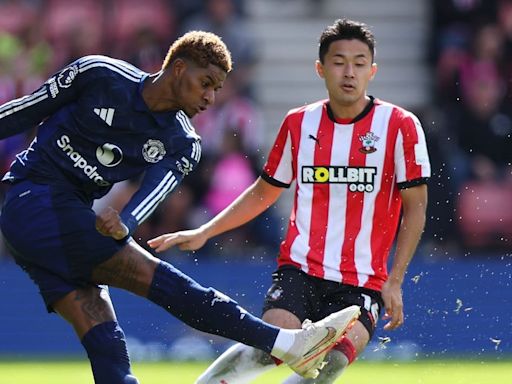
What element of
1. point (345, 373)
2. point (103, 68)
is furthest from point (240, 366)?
point (345, 373)

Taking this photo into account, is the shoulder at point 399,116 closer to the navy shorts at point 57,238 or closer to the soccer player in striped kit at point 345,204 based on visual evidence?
the soccer player in striped kit at point 345,204

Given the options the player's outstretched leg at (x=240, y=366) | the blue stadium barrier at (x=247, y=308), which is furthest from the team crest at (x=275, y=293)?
the blue stadium barrier at (x=247, y=308)

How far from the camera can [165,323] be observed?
35.9ft

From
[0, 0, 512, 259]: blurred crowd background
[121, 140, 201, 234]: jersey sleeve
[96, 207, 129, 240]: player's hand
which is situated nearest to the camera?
[96, 207, 129, 240]: player's hand

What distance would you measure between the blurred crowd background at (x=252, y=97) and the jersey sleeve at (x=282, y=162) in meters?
4.84

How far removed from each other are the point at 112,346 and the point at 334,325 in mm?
1037

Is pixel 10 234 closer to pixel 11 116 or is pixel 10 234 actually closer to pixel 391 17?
pixel 11 116

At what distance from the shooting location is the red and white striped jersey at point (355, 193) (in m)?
6.60

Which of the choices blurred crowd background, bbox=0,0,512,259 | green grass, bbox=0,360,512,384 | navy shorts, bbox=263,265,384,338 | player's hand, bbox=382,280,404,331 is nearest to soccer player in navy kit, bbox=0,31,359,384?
player's hand, bbox=382,280,404,331

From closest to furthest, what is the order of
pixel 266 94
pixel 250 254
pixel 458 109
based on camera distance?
pixel 250 254, pixel 458 109, pixel 266 94

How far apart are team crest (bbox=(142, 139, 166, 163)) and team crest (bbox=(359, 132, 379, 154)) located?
111 cm

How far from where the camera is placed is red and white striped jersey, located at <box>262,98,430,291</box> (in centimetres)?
660

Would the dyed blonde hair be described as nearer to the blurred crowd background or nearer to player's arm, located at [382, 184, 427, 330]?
player's arm, located at [382, 184, 427, 330]

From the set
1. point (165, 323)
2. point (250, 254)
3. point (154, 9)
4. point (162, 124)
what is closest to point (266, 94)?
point (154, 9)
